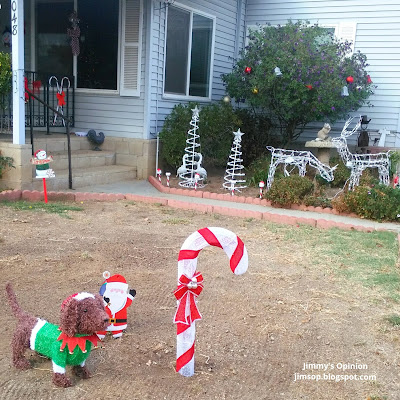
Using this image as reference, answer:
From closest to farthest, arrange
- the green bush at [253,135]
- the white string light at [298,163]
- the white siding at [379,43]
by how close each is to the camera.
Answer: the white string light at [298,163] → the white siding at [379,43] → the green bush at [253,135]

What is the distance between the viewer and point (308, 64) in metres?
9.22

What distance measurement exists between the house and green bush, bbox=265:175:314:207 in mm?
2849

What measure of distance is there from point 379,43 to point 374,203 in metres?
5.16

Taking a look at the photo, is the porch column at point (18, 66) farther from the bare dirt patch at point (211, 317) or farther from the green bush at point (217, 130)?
the green bush at point (217, 130)

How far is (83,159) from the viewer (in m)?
9.00

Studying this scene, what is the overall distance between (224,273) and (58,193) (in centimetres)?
371

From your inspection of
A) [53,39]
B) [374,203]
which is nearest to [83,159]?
[53,39]

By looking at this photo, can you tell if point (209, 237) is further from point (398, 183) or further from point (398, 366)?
point (398, 183)

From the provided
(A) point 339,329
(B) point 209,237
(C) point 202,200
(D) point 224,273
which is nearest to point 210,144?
(C) point 202,200

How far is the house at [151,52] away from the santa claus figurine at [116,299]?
6400mm

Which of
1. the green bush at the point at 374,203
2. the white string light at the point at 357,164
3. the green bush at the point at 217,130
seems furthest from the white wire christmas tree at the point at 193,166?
the green bush at the point at 374,203

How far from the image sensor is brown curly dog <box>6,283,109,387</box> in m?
2.62

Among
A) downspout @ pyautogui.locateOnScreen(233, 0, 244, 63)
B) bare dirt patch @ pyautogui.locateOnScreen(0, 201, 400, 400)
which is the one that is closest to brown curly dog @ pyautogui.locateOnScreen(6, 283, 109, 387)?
bare dirt patch @ pyautogui.locateOnScreen(0, 201, 400, 400)

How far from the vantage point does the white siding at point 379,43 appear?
415 inches
